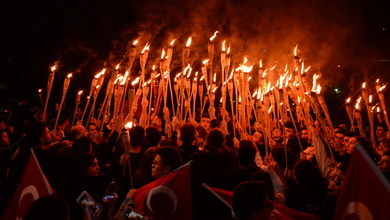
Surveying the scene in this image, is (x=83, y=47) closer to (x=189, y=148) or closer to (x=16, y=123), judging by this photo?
(x=16, y=123)

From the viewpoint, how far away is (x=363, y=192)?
97.9 inches

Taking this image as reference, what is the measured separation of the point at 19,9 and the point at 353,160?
13839mm

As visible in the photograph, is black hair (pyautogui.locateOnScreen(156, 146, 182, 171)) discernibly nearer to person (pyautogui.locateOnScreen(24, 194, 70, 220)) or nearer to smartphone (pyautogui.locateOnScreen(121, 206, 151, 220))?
smartphone (pyautogui.locateOnScreen(121, 206, 151, 220))

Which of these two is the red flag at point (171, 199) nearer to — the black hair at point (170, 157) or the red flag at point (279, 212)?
the red flag at point (279, 212)

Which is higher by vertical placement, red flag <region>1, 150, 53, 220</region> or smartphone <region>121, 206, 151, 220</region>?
red flag <region>1, 150, 53, 220</region>

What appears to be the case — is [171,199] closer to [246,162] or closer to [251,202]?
[251,202]

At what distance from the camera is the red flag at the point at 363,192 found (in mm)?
2295

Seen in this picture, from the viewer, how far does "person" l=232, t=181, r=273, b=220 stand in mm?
2447

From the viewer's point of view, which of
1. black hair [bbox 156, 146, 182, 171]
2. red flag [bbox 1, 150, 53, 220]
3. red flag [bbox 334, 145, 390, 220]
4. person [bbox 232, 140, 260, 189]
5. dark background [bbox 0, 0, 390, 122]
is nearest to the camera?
red flag [bbox 334, 145, 390, 220]

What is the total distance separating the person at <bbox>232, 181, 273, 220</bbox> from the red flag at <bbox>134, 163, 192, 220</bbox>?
0.63 m

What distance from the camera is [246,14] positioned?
1226 cm

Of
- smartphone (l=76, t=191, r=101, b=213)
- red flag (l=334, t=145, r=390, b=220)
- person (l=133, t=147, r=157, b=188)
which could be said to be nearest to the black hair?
person (l=133, t=147, r=157, b=188)

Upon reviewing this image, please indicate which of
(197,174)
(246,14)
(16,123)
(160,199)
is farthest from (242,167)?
(246,14)

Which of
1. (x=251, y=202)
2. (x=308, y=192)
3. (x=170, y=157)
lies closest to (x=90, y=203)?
(x=170, y=157)
